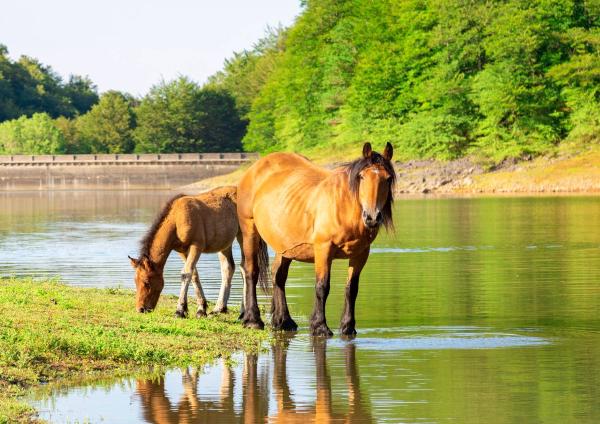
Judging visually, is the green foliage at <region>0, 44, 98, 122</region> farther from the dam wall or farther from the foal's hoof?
the foal's hoof

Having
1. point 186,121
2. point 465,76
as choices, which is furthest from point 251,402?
point 186,121

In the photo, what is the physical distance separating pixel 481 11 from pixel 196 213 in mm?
69368

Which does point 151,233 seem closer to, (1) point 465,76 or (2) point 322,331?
(2) point 322,331

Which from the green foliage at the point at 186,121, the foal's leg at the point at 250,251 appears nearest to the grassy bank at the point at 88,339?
the foal's leg at the point at 250,251

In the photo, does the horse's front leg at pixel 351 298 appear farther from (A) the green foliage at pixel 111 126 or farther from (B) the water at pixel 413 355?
(A) the green foliage at pixel 111 126

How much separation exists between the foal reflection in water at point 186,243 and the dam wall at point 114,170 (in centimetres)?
10827

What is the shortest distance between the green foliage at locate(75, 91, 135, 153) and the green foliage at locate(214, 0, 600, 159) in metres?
53.1

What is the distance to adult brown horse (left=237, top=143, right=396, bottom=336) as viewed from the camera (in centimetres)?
1504

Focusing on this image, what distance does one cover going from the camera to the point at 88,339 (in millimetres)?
13758

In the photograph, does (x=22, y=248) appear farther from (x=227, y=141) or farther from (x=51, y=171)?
(x=227, y=141)

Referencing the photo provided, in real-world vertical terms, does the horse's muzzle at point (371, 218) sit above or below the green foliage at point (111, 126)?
below

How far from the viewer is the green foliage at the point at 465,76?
80.1 metres

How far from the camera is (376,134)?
9350 cm

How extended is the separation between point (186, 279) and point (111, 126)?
13956cm
